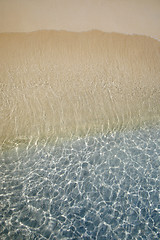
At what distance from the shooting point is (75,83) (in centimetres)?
540

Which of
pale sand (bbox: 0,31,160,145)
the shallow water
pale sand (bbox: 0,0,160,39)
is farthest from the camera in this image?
pale sand (bbox: 0,0,160,39)

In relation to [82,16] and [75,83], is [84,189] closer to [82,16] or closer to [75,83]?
[75,83]

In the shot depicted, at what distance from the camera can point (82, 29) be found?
6.20 metres

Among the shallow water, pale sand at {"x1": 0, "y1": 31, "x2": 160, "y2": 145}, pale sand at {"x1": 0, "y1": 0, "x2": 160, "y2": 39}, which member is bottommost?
the shallow water

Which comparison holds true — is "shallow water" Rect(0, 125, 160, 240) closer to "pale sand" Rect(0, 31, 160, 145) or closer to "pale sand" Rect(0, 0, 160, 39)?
"pale sand" Rect(0, 31, 160, 145)

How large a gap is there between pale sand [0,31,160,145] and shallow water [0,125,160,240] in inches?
19.9

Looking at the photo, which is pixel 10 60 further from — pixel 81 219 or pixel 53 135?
pixel 81 219

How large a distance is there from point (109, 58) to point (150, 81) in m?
1.31

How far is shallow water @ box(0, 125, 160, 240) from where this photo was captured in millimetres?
2867

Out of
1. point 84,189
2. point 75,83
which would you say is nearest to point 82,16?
point 75,83

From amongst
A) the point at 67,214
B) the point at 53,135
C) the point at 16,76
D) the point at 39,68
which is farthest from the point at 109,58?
the point at 67,214

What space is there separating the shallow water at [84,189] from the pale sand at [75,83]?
1.66 feet

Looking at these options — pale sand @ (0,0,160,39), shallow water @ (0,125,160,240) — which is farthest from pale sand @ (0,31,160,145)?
shallow water @ (0,125,160,240)

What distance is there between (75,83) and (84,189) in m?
2.89
